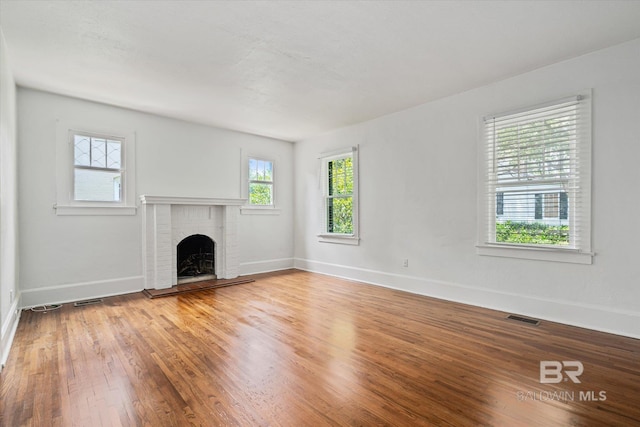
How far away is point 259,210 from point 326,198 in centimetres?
140

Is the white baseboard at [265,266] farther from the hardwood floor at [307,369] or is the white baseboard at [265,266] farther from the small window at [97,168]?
the small window at [97,168]

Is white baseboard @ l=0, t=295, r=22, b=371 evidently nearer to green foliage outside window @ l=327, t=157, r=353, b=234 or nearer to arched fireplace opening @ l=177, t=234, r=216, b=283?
arched fireplace opening @ l=177, t=234, r=216, b=283

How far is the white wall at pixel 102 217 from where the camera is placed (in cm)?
414

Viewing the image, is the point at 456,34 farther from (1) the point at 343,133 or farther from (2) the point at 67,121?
(2) the point at 67,121

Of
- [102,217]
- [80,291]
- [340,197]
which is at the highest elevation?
[340,197]

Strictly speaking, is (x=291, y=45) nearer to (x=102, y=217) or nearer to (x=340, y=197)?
(x=340, y=197)

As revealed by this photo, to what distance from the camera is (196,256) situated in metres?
→ 5.86

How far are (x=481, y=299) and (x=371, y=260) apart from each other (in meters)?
1.83

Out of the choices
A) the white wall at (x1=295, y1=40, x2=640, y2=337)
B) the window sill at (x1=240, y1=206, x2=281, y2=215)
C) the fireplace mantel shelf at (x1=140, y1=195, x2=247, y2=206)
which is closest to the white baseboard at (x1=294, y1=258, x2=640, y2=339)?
the white wall at (x1=295, y1=40, x2=640, y2=337)

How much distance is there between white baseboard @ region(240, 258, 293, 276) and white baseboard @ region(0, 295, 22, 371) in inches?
127

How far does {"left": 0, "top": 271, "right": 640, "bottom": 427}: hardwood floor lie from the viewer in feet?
6.19

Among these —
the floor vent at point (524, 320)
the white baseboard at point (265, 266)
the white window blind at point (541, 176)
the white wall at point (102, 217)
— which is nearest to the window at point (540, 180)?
the white window blind at point (541, 176)

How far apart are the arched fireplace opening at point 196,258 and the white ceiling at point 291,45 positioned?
2.44 metres

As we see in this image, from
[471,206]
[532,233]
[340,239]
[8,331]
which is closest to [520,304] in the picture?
[532,233]
